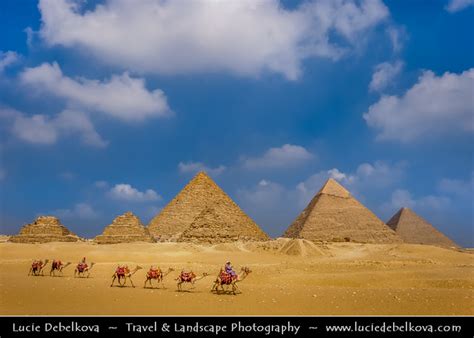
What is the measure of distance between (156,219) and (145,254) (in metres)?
25.5

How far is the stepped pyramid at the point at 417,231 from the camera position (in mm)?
60491

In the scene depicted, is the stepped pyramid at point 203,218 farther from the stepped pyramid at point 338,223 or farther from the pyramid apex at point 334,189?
the pyramid apex at point 334,189

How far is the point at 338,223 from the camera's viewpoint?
2042 inches

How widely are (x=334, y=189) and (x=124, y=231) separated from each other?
2942 cm

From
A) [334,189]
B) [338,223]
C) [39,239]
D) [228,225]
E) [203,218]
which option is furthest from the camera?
[334,189]

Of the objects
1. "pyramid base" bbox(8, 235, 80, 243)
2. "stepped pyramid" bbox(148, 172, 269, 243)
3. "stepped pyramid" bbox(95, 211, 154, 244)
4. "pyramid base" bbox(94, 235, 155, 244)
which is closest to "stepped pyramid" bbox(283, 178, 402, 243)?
"stepped pyramid" bbox(148, 172, 269, 243)

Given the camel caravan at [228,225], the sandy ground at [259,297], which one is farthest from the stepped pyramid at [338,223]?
the sandy ground at [259,297]

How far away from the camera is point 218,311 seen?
357 inches

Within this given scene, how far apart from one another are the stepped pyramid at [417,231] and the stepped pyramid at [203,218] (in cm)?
2459

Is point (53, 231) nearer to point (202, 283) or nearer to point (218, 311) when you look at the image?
point (202, 283)

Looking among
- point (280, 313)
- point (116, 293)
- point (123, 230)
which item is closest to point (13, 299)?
point (116, 293)

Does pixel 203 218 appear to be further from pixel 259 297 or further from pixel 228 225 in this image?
pixel 259 297

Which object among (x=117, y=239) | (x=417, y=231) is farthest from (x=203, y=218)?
(x=417, y=231)

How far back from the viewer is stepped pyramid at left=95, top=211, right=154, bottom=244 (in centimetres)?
3809
